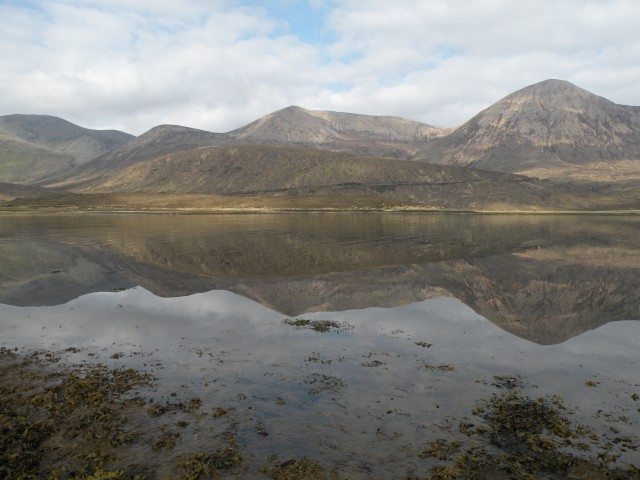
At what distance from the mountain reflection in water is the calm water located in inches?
9.1

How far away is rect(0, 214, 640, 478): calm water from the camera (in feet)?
41.6

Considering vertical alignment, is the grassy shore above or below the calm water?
above

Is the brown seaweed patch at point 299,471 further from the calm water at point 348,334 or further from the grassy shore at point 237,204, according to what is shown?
the grassy shore at point 237,204

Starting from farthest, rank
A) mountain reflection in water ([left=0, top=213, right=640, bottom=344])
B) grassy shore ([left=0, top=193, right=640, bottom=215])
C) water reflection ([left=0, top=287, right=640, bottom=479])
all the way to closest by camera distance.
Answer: grassy shore ([left=0, top=193, right=640, bottom=215])
mountain reflection in water ([left=0, top=213, right=640, bottom=344])
water reflection ([left=0, top=287, right=640, bottom=479])

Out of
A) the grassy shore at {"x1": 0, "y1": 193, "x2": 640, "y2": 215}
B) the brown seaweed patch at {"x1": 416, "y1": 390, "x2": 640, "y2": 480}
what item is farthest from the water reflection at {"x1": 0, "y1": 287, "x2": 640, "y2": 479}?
the grassy shore at {"x1": 0, "y1": 193, "x2": 640, "y2": 215}

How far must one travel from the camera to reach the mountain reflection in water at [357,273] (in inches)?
1069

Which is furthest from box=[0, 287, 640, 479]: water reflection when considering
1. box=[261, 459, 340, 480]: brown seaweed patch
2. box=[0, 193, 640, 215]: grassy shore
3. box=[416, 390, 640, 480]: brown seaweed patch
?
box=[0, 193, 640, 215]: grassy shore

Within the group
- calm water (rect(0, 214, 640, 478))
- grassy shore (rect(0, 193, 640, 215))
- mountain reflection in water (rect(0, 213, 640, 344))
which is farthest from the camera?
grassy shore (rect(0, 193, 640, 215))

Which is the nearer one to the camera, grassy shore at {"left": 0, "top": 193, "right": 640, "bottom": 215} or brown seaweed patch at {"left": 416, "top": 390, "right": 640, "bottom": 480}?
brown seaweed patch at {"left": 416, "top": 390, "right": 640, "bottom": 480}

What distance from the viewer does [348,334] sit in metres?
21.2

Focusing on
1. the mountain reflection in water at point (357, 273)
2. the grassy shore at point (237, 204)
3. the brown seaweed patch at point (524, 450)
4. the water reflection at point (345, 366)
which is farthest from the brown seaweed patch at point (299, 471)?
the grassy shore at point (237, 204)

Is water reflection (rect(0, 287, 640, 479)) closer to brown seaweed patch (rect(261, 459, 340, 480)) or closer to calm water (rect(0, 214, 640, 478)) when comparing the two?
calm water (rect(0, 214, 640, 478))

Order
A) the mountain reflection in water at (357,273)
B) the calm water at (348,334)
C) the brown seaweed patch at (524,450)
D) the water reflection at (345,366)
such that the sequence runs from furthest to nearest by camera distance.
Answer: the mountain reflection in water at (357,273) → the calm water at (348,334) → the water reflection at (345,366) → the brown seaweed patch at (524,450)

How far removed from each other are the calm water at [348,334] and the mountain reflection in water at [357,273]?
9.1 inches
